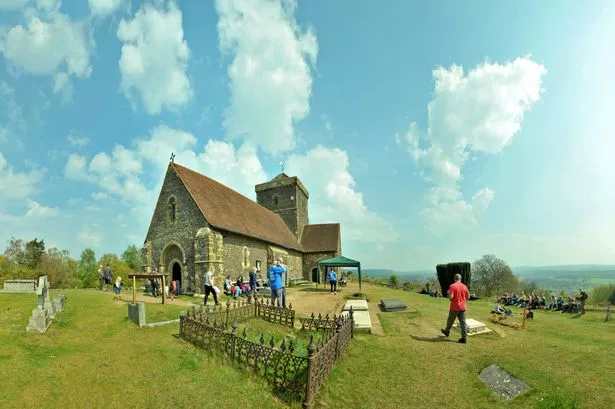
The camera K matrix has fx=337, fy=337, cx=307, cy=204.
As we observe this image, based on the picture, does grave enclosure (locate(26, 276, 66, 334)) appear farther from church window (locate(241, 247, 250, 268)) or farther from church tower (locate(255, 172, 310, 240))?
church tower (locate(255, 172, 310, 240))

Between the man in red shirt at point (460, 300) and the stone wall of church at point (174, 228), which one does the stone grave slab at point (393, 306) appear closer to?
the man in red shirt at point (460, 300)

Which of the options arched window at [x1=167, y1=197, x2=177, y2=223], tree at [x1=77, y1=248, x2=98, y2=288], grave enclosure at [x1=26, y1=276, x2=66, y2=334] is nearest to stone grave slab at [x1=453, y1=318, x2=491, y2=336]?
grave enclosure at [x1=26, y1=276, x2=66, y2=334]

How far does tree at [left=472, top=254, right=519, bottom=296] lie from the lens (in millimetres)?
46719

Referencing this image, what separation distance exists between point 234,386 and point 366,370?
3396mm

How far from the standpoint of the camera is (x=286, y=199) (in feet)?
140

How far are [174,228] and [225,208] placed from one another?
4227 mm

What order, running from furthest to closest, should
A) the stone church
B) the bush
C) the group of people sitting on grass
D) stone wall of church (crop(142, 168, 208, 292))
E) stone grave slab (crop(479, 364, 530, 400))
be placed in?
1. the bush
2. stone wall of church (crop(142, 168, 208, 292))
3. the stone church
4. the group of people sitting on grass
5. stone grave slab (crop(479, 364, 530, 400))

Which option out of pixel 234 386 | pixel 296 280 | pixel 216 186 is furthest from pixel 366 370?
pixel 296 280

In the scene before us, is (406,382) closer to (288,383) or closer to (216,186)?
(288,383)

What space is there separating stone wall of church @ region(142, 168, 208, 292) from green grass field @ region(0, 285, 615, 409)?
9791mm

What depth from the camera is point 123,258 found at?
2977 inches

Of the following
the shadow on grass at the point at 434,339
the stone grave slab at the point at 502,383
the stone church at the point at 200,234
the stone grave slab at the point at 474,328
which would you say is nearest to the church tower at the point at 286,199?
the stone church at the point at 200,234

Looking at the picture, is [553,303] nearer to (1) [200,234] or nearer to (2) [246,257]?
(2) [246,257]

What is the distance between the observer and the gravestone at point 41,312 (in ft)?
32.2
